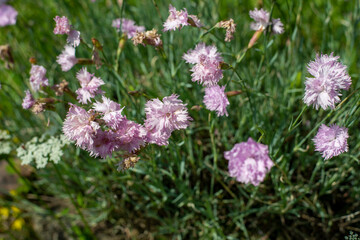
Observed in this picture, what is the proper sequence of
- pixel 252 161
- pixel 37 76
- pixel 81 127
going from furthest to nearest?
pixel 37 76, pixel 81 127, pixel 252 161

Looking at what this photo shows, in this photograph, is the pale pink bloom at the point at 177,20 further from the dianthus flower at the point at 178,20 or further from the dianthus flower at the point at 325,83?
the dianthus flower at the point at 325,83

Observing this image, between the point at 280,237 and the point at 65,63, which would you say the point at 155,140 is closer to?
the point at 65,63

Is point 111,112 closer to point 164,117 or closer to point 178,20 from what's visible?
point 164,117

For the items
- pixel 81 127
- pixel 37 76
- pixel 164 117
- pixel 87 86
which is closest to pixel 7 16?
pixel 37 76

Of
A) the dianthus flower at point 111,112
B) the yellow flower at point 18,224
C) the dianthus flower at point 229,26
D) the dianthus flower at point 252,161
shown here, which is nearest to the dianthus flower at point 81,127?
the dianthus flower at point 111,112

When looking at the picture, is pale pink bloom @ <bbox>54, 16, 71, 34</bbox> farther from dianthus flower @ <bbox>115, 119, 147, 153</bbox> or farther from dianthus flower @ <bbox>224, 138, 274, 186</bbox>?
dianthus flower @ <bbox>224, 138, 274, 186</bbox>
